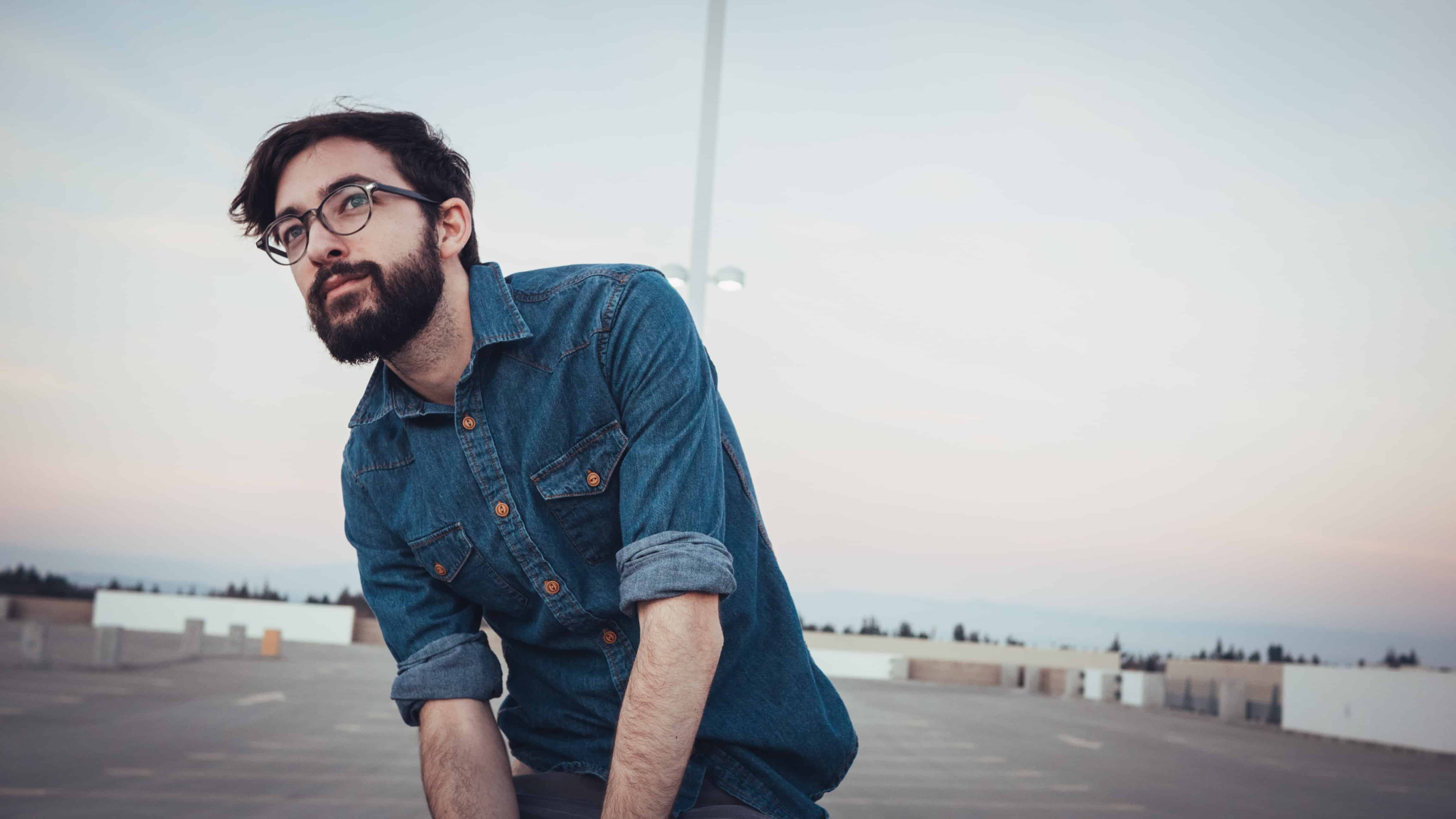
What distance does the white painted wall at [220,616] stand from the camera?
27219 mm

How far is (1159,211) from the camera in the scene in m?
14.8

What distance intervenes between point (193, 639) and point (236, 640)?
1709 mm

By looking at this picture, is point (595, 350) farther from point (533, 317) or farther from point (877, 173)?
point (877, 173)

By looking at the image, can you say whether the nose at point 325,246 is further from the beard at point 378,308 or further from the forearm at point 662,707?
the forearm at point 662,707

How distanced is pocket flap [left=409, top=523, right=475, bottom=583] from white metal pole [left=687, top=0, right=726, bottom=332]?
6020 millimetres

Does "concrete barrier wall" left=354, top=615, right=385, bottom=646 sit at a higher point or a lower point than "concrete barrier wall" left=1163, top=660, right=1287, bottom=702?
lower

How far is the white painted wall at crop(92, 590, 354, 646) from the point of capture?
89.3 ft

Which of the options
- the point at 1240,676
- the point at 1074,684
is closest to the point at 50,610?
the point at 1074,684

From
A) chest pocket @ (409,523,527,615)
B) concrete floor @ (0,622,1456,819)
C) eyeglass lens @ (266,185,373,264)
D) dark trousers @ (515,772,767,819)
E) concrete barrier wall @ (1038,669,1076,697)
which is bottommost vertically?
concrete barrier wall @ (1038,669,1076,697)

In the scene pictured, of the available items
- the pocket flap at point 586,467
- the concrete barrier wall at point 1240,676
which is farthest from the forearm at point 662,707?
the concrete barrier wall at point 1240,676

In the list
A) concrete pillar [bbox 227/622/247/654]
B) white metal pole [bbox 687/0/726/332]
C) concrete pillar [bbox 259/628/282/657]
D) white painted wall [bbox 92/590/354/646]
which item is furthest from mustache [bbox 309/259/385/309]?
white painted wall [bbox 92/590/354/646]

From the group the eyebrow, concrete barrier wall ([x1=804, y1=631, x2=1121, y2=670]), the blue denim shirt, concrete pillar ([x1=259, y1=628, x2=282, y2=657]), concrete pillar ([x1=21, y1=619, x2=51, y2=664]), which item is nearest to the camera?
the blue denim shirt

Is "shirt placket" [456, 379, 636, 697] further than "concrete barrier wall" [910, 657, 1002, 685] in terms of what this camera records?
No

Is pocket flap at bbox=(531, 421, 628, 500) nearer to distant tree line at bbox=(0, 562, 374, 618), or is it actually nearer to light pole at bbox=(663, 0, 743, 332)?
light pole at bbox=(663, 0, 743, 332)
